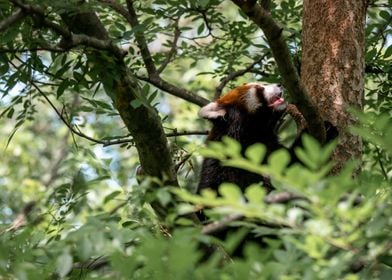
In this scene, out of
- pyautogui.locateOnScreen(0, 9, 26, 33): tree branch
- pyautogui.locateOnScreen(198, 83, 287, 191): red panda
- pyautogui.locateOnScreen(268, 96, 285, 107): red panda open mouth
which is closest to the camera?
pyautogui.locateOnScreen(0, 9, 26, 33): tree branch

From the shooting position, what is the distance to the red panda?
553 centimetres

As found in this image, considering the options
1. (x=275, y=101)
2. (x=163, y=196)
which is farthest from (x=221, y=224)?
(x=275, y=101)

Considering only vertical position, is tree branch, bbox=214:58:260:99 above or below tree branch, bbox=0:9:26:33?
below

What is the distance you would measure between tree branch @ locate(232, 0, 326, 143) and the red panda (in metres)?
1.50

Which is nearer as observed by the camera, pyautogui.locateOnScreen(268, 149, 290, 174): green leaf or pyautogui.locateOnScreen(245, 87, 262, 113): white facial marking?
pyautogui.locateOnScreen(268, 149, 290, 174): green leaf

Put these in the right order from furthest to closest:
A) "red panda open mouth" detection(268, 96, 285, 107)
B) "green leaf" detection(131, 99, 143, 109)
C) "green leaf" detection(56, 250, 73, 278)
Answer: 1. "red panda open mouth" detection(268, 96, 285, 107)
2. "green leaf" detection(131, 99, 143, 109)
3. "green leaf" detection(56, 250, 73, 278)

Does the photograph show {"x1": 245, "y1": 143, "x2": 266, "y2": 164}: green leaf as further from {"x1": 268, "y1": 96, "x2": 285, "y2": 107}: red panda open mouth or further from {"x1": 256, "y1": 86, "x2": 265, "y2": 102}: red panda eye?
{"x1": 256, "y1": 86, "x2": 265, "y2": 102}: red panda eye

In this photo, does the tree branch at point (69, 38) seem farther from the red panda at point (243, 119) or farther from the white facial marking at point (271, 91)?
the white facial marking at point (271, 91)

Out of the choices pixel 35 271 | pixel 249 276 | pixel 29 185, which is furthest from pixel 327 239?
pixel 29 185

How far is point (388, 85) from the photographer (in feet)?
18.1

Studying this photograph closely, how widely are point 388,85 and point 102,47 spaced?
2.70 metres

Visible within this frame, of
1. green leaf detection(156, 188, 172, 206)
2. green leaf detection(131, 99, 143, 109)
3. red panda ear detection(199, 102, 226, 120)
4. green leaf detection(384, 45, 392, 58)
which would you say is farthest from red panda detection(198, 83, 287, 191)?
green leaf detection(156, 188, 172, 206)

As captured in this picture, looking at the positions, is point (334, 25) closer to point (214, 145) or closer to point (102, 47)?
point (102, 47)

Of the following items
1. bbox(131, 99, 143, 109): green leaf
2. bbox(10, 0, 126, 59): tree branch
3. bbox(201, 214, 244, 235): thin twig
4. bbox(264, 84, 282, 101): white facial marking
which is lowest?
bbox(264, 84, 282, 101): white facial marking
